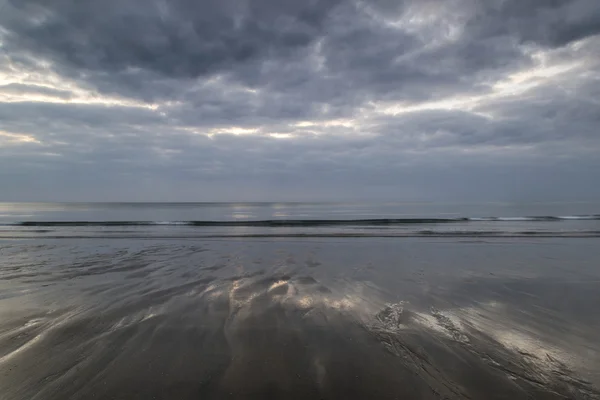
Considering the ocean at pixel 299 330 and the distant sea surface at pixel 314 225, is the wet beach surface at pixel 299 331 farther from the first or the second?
the distant sea surface at pixel 314 225

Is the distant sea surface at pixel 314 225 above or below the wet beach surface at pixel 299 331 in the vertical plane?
above

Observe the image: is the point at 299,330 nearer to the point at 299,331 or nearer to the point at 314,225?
the point at 299,331

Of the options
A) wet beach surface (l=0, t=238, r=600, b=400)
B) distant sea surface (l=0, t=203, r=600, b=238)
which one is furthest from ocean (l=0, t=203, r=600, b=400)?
distant sea surface (l=0, t=203, r=600, b=238)

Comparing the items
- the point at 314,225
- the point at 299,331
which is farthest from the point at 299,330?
the point at 314,225

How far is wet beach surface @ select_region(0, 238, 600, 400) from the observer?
4.07 m

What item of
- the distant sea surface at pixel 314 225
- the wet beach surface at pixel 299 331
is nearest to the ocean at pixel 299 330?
the wet beach surface at pixel 299 331

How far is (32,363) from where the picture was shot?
4539 millimetres

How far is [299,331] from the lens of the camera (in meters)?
5.90

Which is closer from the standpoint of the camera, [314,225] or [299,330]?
[299,330]

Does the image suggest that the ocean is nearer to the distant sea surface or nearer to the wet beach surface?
the wet beach surface

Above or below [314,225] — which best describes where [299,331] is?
below

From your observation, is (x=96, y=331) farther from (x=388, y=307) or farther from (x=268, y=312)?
(x=388, y=307)

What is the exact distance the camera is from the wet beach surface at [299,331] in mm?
4066

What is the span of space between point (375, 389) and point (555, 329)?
4.73 metres
